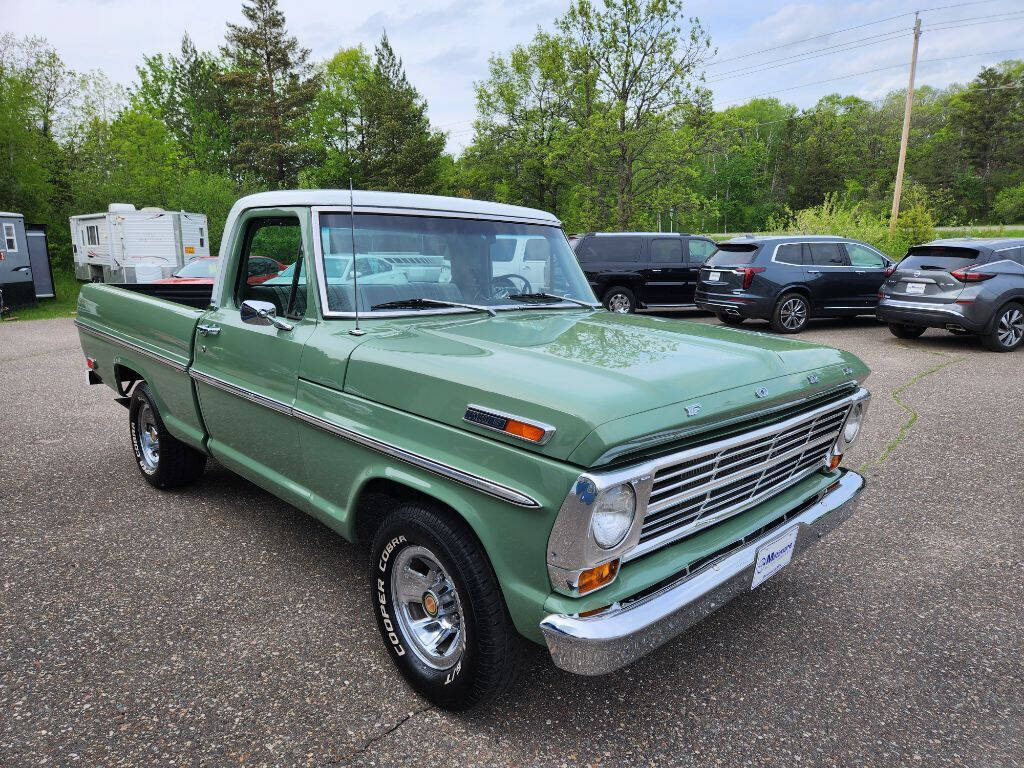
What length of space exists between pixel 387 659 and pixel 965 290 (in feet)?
35.6

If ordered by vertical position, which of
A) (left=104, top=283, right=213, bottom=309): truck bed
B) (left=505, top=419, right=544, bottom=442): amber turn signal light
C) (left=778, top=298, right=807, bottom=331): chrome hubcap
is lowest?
(left=778, top=298, right=807, bottom=331): chrome hubcap

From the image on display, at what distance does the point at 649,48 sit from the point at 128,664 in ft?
95.9

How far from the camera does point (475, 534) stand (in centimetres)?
229

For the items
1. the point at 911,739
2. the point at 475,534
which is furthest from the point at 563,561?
the point at 911,739

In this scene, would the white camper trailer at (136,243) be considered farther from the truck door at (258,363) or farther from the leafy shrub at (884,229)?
the leafy shrub at (884,229)

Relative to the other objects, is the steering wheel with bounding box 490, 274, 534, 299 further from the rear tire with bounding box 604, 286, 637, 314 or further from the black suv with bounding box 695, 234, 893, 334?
the rear tire with bounding box 604, 286, 637, 314

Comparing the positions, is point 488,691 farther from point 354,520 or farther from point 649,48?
point 649,48

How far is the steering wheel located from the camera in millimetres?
3574

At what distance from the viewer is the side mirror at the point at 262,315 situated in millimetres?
3119

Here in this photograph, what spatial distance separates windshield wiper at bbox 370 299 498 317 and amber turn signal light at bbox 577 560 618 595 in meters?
1.62

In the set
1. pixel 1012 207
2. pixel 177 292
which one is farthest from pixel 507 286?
pixel 1012 207

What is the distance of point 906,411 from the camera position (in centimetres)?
692

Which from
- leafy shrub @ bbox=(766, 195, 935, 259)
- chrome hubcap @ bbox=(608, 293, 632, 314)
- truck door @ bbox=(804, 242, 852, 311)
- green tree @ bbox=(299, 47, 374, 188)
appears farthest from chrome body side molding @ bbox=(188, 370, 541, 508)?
green tree @ bbox=(299, 47, 374, 188)

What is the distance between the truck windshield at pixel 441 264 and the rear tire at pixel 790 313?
30.5 ft
